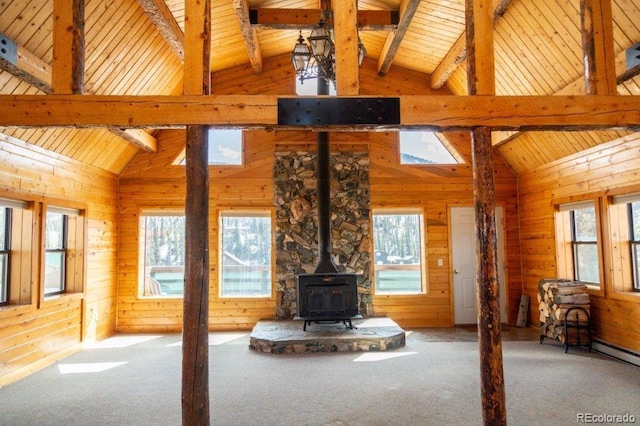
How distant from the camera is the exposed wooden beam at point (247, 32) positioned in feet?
17.1

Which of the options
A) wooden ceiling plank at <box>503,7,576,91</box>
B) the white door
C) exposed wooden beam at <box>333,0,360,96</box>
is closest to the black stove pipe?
the white door

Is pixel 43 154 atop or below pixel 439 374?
atop

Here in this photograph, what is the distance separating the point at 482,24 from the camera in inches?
129

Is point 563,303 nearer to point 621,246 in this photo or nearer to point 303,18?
point 621,246

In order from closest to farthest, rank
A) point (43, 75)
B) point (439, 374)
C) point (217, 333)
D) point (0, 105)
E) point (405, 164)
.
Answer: point (0, 105), point (43, 75), point (439, 374), point (217, 333), point (405, 164)

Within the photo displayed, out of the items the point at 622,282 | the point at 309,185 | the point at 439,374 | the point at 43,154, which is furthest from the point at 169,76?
the point at 622,282

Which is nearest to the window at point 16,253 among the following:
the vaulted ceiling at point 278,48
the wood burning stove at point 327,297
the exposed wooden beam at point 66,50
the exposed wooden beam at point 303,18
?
the vaulted ceiling at point 278,48

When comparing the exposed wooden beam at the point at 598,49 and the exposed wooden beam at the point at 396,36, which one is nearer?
the exposed wooden beam at the point at 598,49

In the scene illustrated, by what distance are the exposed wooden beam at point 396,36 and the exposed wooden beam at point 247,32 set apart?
2.01m

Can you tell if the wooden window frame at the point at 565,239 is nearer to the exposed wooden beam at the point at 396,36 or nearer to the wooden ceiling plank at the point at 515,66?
the wooden ceiling plank at the point at 515,66

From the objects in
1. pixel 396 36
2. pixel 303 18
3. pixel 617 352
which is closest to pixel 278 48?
pixel 303 18

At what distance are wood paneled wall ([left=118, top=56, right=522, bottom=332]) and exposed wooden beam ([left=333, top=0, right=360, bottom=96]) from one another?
442 cm

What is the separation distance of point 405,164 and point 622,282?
12.2ft

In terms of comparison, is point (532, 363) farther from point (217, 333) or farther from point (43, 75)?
point (43, 75)
